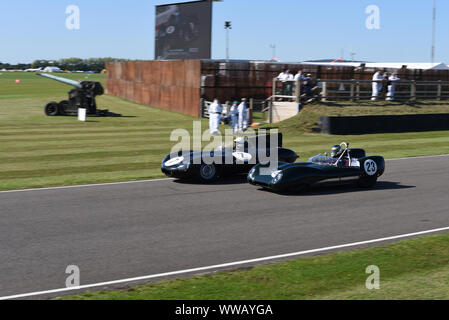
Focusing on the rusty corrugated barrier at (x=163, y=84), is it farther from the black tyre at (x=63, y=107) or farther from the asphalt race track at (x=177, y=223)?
the asphalt race track at (x=177, y=223)

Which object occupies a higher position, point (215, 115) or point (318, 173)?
point (215, 115)

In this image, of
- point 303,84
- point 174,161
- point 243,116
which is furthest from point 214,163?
point 303,84

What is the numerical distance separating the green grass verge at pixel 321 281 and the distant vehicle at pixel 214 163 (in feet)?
19.5

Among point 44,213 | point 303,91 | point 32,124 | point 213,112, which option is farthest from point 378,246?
point 32,124

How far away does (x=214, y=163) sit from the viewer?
13461 millimetres

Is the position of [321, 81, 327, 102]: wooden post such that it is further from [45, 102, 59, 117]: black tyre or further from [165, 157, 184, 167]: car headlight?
[165, 157, 184, 167]: car headlight

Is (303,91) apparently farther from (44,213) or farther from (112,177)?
(44,213)

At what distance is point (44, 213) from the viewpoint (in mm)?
10156

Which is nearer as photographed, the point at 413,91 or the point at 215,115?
the point at 215,115

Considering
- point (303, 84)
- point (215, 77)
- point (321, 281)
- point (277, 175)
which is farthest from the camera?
point (215, 77)

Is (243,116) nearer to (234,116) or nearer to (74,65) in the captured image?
(234,116)

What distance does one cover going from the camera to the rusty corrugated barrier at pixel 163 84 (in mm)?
35031

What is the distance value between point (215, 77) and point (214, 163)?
2186cm

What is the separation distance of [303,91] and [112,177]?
53.2ft
